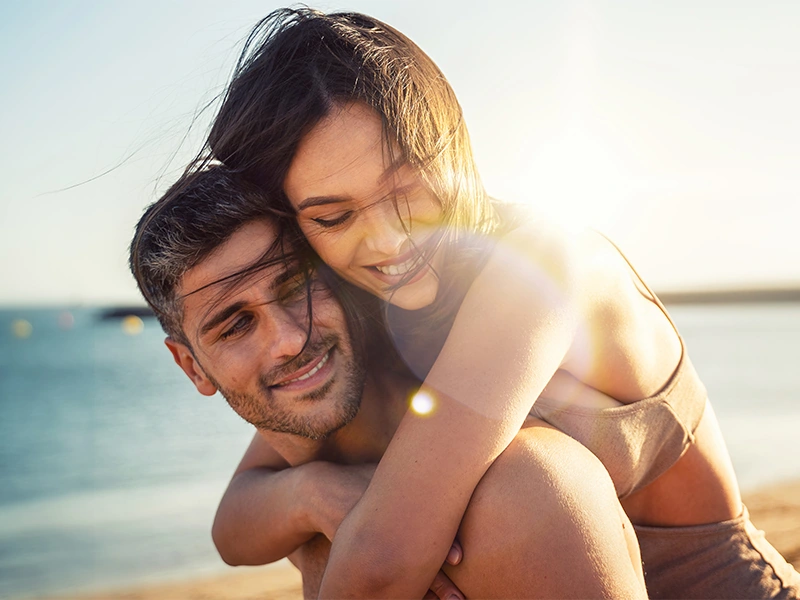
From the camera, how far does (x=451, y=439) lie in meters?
1.88

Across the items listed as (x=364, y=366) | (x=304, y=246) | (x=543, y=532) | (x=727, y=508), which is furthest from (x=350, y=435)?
(x=727, y=508)

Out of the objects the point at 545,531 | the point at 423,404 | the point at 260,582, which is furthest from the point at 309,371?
the point at 260,582

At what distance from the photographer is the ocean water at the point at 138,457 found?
6.75m

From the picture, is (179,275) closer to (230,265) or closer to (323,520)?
(230,265)

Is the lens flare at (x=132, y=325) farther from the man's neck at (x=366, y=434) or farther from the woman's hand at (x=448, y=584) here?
the woman's hand at (x=448, y=584)

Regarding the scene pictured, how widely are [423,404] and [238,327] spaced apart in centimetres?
93

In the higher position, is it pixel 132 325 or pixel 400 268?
pixel 400 268

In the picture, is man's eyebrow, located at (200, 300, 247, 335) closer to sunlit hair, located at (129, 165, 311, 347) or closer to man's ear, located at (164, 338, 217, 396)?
sunlit hair, located at (129, 165, 311, 347)

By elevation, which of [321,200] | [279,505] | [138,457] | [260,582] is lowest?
[138,457]

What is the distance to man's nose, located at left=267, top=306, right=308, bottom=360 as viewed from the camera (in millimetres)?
2525

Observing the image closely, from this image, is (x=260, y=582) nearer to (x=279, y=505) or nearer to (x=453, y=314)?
(x=279, y=505)

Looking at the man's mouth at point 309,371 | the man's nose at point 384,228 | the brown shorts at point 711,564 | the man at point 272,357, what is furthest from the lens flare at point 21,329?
the brown shorts at point 711,564

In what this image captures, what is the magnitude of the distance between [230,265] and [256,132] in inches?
18.0

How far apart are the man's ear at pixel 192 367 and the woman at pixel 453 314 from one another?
718mm
